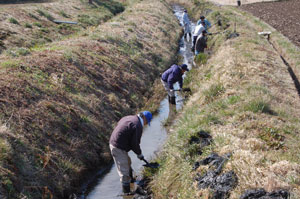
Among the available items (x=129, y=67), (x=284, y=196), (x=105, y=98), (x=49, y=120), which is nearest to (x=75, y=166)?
(x=49, y=120)

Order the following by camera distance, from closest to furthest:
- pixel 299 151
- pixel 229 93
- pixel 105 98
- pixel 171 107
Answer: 1. pixel 299 151
2. pixel 229 93
3. pixel 105 98
4. pixel 171 107

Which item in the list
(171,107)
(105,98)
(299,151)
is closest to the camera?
(299,151)

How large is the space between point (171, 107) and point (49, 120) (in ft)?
21.0

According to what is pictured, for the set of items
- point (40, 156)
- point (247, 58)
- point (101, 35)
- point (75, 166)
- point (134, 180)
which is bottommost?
point (134, 180)

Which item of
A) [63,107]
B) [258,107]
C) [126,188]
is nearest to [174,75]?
[258,107]

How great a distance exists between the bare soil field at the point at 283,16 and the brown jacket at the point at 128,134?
18.1 m

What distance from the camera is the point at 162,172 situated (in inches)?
335

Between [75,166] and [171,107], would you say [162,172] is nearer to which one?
[75,166]

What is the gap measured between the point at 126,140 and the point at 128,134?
19 centimetres

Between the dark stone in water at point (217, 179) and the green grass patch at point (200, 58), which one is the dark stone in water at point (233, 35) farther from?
the dark stone in water at point (217, 179)

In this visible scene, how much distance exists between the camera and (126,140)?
815 centimetres

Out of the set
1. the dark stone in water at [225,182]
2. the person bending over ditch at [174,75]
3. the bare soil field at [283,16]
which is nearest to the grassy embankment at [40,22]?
the person bending over ditch at [174,75]

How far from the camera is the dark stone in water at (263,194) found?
219 inches

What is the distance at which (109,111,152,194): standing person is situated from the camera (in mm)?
8023
